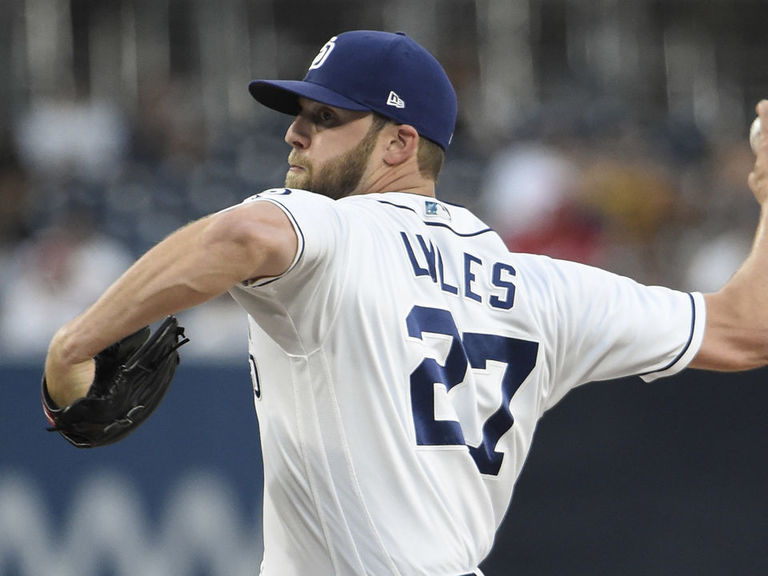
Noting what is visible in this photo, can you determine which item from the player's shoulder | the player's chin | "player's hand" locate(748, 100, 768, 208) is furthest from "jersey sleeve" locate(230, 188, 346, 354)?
"player's hand" locate(748, 100, 768, 208)

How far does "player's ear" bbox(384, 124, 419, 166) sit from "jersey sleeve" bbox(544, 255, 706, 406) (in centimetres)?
45

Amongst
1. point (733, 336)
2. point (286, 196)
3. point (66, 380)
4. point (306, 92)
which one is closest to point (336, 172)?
point (306, 92)

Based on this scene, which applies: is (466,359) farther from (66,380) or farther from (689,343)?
(66,380)

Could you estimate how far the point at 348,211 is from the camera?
253 centimetres

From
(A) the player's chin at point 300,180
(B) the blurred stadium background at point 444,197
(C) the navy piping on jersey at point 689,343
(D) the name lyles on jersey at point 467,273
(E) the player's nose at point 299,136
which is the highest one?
(E) the player's nose at point 299,136

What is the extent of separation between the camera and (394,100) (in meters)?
2.89

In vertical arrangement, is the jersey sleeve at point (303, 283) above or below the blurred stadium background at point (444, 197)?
above

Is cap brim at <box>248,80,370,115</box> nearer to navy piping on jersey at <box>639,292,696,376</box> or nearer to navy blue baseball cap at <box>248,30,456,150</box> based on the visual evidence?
navy blue baseball cap at <box>248,30,456,150</box>

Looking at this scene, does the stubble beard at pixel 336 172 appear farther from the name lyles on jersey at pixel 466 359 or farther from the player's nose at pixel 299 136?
the name lyles on jersey at pixel 466 359

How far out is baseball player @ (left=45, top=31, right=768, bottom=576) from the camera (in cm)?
227

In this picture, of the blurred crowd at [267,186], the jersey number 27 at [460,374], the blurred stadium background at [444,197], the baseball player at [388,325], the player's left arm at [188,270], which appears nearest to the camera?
the player's left arm at [188,270]

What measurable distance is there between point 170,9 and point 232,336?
526 centimetres

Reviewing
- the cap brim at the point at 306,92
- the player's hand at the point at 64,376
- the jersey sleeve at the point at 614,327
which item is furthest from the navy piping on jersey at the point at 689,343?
the player's hand at the point at 64,376

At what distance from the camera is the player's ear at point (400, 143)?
2914 mm
